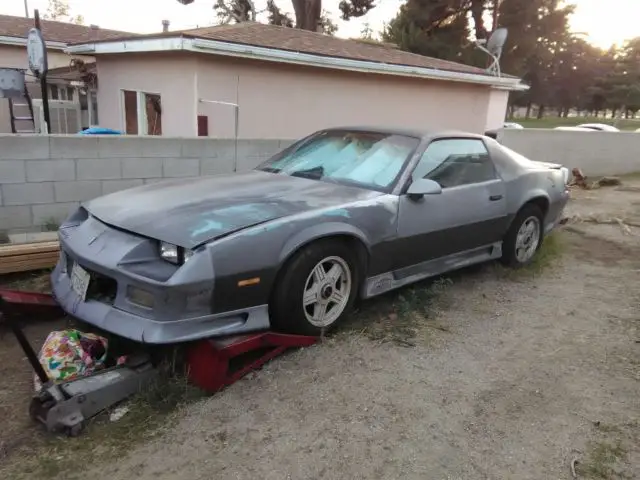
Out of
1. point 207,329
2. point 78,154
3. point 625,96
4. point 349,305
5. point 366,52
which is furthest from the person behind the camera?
point 625,96

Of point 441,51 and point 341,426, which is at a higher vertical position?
point 441,51

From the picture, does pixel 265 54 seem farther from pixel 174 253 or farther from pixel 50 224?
pixel 174 253

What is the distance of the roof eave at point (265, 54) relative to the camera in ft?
24.7

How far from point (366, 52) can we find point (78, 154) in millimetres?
6992

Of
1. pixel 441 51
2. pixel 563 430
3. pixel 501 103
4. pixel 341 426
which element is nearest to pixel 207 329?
pixel 341 426

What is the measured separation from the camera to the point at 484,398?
3.00 metres

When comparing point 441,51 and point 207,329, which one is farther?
point 441,51

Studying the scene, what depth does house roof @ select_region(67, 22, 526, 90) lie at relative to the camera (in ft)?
25.1

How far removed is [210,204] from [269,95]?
591cm

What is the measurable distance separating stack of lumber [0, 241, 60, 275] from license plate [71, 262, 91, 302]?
4.62 ft

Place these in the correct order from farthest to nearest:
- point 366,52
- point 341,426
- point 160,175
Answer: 1. point 366,52
2. point 160,175
3. point 341,426

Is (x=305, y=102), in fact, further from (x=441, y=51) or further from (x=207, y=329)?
(x=441, y=51)

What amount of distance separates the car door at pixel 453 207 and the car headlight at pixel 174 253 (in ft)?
5.30

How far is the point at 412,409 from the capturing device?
2859 mm
